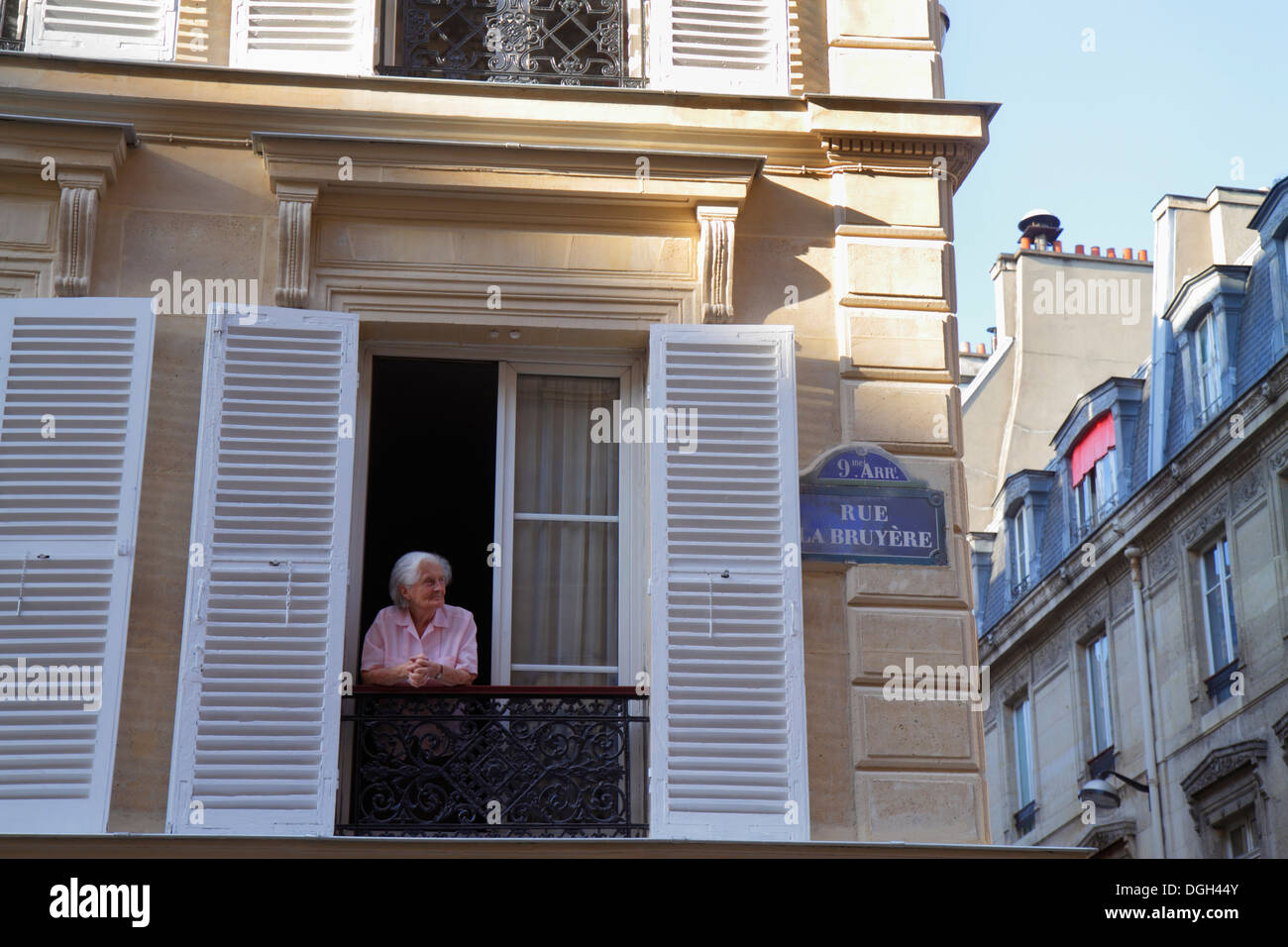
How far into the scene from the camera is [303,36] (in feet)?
28.1

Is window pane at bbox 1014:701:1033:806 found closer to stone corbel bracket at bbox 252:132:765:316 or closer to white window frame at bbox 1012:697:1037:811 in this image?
white window frame at bbox 1012:697:1037:811

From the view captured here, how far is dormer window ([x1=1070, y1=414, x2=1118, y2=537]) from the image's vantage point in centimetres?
2262

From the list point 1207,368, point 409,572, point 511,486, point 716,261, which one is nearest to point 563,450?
point 511,486

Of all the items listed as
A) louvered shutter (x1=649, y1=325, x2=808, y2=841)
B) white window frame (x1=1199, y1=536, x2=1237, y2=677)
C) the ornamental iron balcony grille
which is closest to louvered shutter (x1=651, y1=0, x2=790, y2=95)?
the ornamental iron balcony grille

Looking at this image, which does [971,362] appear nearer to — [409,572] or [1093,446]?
[1093,446]

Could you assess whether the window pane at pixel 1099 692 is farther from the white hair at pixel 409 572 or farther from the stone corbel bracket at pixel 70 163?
the stone corbel bracket at pixel 70 163

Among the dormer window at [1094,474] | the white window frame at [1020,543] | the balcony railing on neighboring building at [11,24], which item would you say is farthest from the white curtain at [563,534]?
the white window frame at [1020,543]

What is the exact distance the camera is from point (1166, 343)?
21359mm

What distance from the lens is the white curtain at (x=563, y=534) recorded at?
7805 mm

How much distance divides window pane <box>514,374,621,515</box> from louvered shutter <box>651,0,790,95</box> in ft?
4.74
